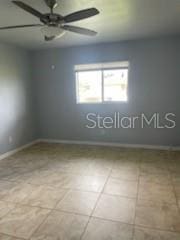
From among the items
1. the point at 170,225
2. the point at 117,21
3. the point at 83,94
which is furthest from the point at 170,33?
the point at 170,225

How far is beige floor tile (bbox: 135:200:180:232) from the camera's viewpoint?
192 cm

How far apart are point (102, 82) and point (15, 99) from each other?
7.00 ft

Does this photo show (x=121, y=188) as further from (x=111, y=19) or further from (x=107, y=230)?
(x=111, y=19)

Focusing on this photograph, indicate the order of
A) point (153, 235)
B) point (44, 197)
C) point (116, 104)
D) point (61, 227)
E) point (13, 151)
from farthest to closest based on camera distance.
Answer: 1. point (116, 104)
2. point (13, 151)
3. point (44, 197)
4. point (61, 227)
5. point (153, 235)

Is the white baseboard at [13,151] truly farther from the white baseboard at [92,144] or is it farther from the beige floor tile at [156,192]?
the beige floor tile at [156,192]

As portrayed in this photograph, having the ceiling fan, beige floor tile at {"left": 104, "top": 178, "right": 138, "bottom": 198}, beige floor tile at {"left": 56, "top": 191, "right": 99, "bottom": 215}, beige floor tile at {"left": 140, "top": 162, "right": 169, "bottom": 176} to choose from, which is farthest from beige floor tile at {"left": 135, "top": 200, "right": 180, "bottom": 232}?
the ceiling fan

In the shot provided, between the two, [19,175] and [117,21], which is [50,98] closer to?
[19,175]

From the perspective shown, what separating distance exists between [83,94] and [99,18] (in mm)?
2182

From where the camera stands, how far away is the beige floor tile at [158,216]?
6.31 feet

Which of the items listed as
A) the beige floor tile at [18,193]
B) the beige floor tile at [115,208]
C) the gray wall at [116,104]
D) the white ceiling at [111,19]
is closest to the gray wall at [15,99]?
the gray wall at [116,104]

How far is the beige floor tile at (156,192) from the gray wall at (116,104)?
71.8 inches

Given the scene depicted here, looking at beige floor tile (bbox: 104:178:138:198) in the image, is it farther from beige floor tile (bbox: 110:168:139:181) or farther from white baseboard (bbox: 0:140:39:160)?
white baseboard (bbox: 0:140:39:160)

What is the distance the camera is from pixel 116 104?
4512 mm

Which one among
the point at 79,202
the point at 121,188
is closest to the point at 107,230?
the point at 79,202
